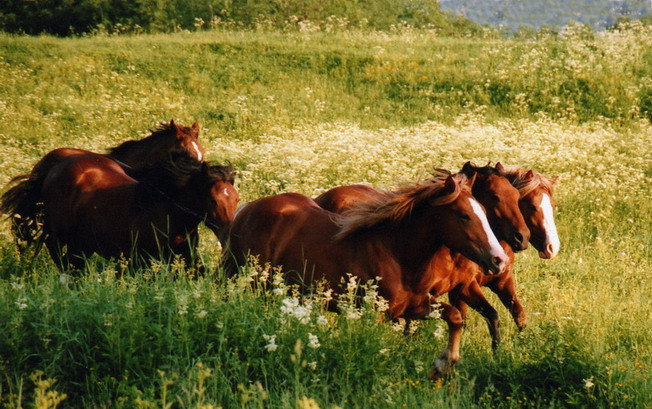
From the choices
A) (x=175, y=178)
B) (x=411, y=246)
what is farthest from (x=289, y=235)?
(x=175, y=178)

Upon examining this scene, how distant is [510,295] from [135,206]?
3686mm

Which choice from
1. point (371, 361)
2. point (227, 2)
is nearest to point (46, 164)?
point (371, 361)

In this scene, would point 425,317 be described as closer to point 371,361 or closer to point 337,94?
point 371,361

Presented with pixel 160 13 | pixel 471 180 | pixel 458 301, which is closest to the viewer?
pixel 471 180

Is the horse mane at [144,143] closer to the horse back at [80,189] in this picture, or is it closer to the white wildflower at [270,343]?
the horse back at [80,189]

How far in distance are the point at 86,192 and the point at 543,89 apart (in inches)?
613

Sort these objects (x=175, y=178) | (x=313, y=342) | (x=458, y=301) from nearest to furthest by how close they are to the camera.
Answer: (x=313, y=342) < (x=458, y=301) < (x=175, y=178)

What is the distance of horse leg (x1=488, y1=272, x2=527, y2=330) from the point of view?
736cm

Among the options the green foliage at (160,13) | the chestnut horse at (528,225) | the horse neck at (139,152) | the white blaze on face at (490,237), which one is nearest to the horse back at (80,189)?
the horse neck at (139,152)

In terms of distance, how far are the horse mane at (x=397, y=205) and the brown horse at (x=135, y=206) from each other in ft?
4.50

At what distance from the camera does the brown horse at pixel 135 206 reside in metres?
7.45

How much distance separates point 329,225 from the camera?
6.80m

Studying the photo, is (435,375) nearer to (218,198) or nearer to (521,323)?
(521,323)

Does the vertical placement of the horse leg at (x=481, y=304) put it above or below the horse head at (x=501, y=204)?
below
